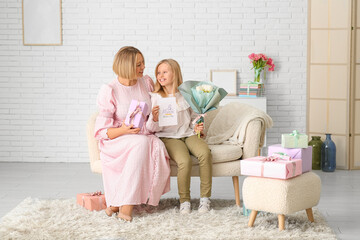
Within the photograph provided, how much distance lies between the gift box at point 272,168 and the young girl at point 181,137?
482 millimetres

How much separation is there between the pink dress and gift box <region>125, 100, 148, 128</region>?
8 centimetres

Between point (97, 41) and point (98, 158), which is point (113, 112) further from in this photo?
point (97, 41)

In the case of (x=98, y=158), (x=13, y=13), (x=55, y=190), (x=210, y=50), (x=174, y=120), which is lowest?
(x=55, y=190)

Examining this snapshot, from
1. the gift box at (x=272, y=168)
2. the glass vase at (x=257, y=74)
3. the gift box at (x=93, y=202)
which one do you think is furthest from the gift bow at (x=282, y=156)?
the glass vase at (x=257, y=74)

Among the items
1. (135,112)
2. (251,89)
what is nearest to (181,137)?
(135,112)

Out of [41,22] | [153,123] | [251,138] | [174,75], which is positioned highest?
[41,22]

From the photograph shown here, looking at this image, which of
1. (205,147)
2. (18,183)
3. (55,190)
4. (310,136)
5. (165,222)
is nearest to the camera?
(165,222)

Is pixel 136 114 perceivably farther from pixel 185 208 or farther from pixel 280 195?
pixel 280 195

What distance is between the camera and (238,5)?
19.7 ft

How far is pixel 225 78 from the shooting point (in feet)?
19.9

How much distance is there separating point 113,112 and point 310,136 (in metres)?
2.79

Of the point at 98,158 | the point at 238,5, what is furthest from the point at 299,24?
the point at 98,158

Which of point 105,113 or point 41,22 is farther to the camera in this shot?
point 41,22

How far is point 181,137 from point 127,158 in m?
0.53
